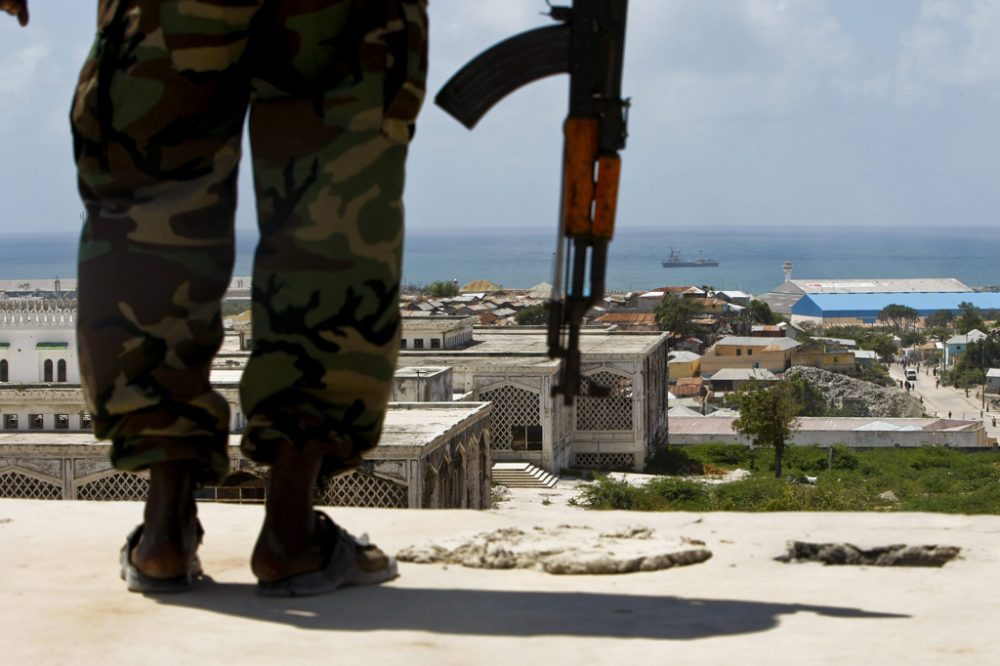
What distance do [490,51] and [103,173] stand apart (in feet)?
2.35

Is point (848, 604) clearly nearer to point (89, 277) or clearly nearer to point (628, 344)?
point (89, 277)

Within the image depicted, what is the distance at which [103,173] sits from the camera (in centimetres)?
256

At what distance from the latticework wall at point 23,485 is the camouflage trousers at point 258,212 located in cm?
1259

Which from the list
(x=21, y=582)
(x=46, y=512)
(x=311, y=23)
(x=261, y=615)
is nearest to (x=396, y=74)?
(x=311, y=23)

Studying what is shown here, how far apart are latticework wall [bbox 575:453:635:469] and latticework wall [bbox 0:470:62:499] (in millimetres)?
13616

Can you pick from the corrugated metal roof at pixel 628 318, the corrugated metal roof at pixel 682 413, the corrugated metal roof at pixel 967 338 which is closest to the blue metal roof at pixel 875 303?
the corrugated metal roof at pixel 967 338

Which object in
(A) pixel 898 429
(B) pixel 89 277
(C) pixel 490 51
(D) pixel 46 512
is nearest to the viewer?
(B) pixel 89 277

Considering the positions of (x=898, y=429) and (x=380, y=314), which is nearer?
(x=380, y=314)

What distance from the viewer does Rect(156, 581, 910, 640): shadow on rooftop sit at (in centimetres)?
228

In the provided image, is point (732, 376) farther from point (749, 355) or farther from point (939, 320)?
point (939, 320)

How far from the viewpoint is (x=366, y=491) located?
13.9 meters

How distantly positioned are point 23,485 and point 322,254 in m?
12.9

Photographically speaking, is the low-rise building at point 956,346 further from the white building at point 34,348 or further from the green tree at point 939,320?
the white building at point 34,348

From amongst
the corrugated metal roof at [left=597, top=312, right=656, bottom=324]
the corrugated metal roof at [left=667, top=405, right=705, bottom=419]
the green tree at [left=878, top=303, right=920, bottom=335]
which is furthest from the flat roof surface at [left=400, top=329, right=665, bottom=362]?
the green tree at [left=878, top=303, right=920, bottom=335]
